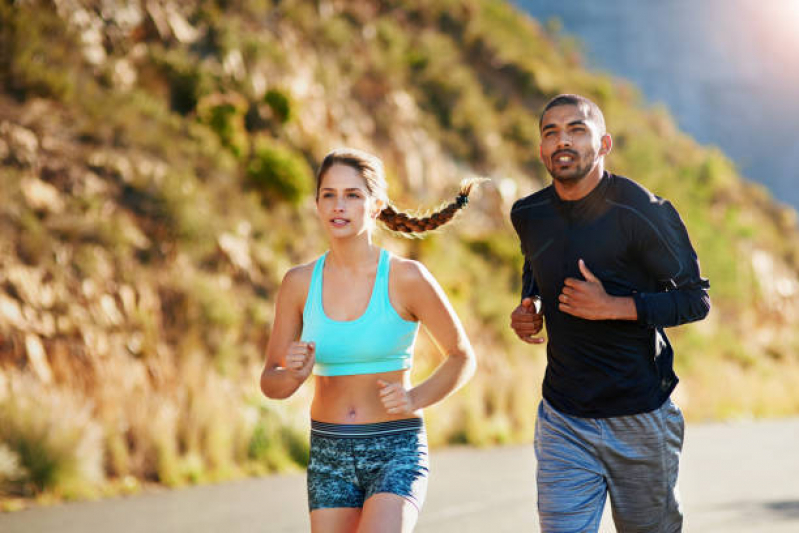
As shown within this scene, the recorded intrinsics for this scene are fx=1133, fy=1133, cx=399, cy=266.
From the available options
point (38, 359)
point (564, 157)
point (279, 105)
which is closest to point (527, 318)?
point (564, 157)

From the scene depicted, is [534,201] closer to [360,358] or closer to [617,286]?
[617,286]

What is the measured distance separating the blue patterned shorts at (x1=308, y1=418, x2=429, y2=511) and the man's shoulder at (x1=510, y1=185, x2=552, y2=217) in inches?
43.0

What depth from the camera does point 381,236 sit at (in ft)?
75.3

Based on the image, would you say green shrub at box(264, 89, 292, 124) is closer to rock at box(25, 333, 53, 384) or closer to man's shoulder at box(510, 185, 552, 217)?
rock at box(25, 333, 53, 384)

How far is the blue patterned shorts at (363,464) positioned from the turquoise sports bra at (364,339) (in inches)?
9.5

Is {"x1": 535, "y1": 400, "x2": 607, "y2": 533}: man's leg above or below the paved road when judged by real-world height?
above

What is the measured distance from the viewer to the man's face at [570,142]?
464 centimetres

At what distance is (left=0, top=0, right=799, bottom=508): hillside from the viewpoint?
13.1m

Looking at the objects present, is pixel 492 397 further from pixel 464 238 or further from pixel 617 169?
pixel 617 169

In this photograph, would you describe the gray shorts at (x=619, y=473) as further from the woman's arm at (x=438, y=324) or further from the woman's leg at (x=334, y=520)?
the woman's leg at (x=334, y=520)

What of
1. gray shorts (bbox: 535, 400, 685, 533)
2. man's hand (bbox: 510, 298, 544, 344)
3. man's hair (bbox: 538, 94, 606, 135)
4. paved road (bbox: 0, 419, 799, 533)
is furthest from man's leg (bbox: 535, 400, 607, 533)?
paved road (bbox: 0, 419, 799, 533)

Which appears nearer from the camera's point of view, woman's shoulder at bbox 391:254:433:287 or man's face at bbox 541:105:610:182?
man's face at bbox 541:105:610:182

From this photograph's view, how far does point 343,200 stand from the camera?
15.7 feet

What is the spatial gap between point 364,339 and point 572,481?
107cm
